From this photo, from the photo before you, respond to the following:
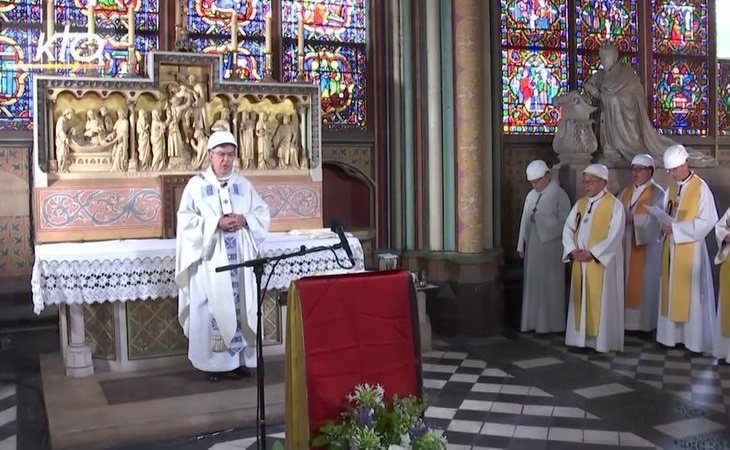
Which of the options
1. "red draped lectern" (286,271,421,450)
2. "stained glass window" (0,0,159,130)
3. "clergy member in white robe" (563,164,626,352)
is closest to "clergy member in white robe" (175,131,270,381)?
"stained glass window" (0,0,159,130)

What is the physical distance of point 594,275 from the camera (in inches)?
285

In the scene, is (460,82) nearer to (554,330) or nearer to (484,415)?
(554,330)

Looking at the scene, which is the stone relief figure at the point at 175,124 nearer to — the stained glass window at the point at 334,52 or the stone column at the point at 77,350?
the stone column at the point at 77,350

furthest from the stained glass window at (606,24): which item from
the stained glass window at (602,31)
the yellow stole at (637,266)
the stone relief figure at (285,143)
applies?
the stone relief figure at (285,143)

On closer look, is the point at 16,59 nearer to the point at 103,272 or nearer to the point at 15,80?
the point at 15,80

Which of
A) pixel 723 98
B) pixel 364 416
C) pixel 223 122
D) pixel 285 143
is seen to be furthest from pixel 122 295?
pixel 723 98

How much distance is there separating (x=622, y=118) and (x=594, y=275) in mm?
2626

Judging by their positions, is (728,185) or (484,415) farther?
(728,185)

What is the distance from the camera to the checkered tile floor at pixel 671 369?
5902 mm

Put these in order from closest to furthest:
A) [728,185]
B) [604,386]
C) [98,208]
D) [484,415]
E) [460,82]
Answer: [484,415], [604,386], [98,208], [460,82], [728,185]

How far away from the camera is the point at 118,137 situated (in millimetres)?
6785

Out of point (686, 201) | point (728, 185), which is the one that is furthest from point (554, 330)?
point (728, 185)

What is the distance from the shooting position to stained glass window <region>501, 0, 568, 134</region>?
9.92 metres

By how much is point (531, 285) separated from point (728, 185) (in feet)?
9.04
